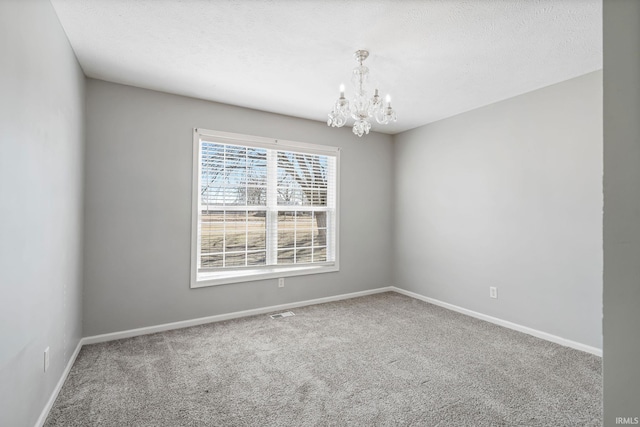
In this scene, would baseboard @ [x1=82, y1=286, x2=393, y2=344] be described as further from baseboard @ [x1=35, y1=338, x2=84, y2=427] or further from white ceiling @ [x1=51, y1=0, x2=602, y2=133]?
white ceiling @ [x1=51, y1=0, x2=602, y2=133]

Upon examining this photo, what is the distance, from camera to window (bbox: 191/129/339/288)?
11.8ft

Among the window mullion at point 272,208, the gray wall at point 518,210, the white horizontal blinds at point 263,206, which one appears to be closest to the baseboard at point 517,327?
the gray wall at point 518,210

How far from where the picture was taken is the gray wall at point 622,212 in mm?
677

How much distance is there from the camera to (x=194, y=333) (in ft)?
10.5

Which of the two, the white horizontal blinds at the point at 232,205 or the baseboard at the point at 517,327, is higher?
the white horizontal blinds at the point at 232,205

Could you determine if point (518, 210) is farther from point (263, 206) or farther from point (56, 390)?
point (56, 390)

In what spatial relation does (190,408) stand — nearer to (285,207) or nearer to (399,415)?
(399,415)

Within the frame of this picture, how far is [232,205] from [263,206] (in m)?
0.40

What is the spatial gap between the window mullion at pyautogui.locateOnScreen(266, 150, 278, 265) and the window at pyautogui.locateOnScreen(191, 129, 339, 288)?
0.04ft

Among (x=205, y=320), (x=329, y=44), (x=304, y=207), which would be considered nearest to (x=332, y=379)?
(x=205, y=320)

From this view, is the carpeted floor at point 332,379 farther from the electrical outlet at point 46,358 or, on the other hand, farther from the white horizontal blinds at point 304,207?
the white horizontal blinds at point 304,207

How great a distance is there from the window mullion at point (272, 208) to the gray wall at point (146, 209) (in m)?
0.30

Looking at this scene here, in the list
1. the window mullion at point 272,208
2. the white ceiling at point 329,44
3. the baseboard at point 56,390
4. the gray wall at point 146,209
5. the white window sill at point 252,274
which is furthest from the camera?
the window mullion at point 272,208

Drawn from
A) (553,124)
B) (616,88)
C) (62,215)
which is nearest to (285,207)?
(62,215)
